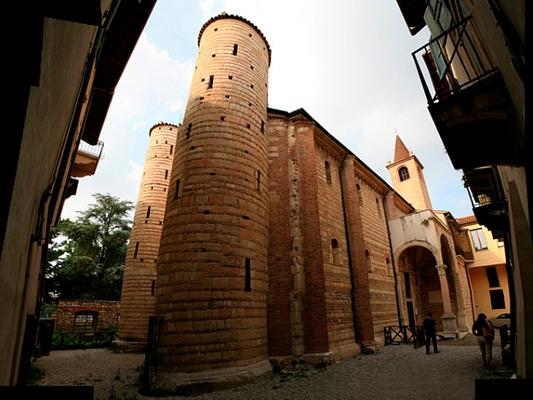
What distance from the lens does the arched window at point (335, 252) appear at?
1359cm

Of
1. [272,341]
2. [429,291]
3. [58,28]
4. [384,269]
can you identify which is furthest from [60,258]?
[429,291]

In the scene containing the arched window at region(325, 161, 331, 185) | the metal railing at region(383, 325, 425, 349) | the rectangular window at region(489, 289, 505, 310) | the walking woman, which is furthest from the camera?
the rectangular window at region(489, 289, 505, 310)

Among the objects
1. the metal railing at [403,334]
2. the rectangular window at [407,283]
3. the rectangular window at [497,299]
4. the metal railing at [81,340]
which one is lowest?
the metal railing at [81,340]

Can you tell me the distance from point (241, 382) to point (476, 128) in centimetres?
805

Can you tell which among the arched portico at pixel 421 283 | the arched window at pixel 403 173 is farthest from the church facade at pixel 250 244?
the arched window at pixel 403 173

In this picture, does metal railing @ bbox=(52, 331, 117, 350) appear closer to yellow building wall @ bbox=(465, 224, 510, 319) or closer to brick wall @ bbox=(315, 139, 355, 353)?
brick wall @ bbox=(315, 139, 355, 353)

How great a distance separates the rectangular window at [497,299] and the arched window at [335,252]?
903 inches

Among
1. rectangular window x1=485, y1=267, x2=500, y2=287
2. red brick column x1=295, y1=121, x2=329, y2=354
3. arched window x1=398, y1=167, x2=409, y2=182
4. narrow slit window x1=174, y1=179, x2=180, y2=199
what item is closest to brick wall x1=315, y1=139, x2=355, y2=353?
red brick column x1=295, y1=121, x2=329, y2=354

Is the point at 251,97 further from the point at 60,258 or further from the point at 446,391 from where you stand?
the point at 60,258

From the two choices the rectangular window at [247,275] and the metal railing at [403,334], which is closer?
the rectangular window at [247,275]

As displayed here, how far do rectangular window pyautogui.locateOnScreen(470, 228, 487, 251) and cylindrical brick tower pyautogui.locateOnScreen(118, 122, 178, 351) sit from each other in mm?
28606

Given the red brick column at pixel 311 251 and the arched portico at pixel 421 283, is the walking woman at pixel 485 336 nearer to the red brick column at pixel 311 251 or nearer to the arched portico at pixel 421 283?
the red brick column at pixel 311 251

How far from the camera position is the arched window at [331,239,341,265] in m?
13.6

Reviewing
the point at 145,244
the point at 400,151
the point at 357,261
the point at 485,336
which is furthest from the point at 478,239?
the point at 145,244
